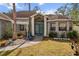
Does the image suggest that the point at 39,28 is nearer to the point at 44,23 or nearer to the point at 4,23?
the point at 44,23

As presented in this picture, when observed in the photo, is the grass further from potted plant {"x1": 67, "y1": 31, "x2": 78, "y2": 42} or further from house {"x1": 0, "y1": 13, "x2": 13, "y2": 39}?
house {"x1": 0, "y1": 13, "x2": 13, "y2": 39}

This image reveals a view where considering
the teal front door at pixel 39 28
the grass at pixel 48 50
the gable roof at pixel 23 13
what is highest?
the gable roof at pixel 23 13

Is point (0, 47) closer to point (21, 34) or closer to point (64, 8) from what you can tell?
point (21, 34)

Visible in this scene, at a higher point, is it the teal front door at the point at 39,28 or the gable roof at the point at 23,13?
the gable roof at the point at 23,13

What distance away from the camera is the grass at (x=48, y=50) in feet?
34.9

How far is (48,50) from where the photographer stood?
10.6 m

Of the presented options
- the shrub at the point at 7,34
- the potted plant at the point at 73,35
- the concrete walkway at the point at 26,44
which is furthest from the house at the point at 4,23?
the potted plant at the point at 73,35

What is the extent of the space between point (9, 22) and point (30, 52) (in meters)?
0.59

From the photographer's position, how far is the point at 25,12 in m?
10.6

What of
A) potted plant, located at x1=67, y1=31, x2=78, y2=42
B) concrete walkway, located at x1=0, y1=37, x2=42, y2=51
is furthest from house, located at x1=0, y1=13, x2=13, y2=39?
potted plant, located at x1=67, y1=31, x2=78, y2=42

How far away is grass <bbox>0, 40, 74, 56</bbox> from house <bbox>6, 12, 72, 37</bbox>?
14cm

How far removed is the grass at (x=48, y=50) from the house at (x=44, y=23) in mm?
144

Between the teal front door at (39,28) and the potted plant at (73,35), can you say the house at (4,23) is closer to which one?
the teal front door at (39,28)

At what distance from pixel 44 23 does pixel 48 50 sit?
44cm
